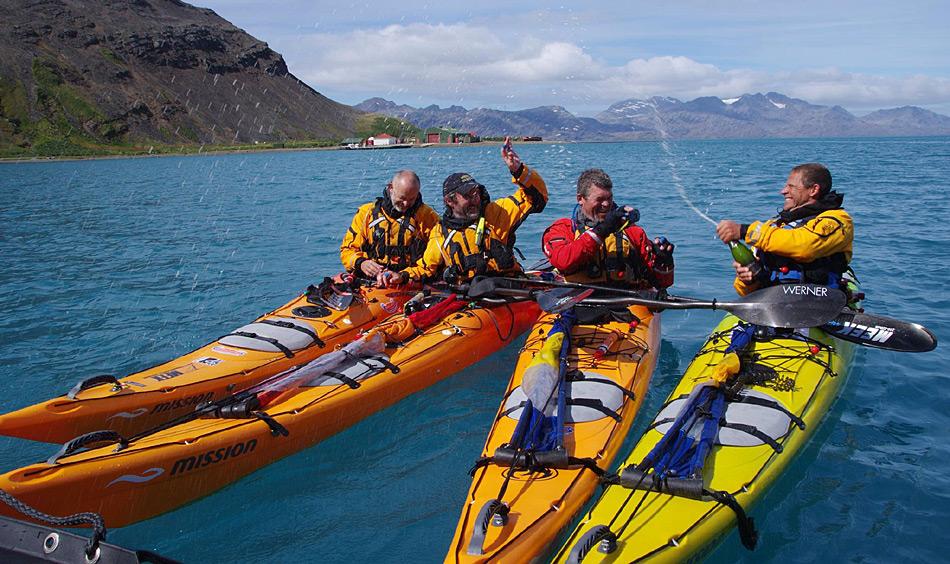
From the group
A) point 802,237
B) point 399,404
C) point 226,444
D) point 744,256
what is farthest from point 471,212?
point 226,444

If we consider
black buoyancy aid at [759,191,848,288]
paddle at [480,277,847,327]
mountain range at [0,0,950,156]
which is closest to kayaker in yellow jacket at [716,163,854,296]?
black buoyancy aid at [759,191,848,288]

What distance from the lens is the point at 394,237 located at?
27.5ft

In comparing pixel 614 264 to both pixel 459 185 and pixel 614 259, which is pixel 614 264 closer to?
pixel 614 259

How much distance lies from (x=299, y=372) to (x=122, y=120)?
98.9 metres

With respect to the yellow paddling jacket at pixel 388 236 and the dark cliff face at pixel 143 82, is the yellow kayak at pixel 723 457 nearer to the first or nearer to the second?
the yellow paddling jacket at pixel 388 236

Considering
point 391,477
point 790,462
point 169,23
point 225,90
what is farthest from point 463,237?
point 169,23

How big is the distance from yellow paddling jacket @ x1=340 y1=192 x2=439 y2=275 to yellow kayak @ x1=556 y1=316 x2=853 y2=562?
3.68 m

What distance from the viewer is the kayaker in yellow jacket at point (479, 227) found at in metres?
7.63

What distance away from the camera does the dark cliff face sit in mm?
83938

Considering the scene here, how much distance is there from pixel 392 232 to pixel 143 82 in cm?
11420

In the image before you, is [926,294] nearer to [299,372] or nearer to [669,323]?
[669,323]

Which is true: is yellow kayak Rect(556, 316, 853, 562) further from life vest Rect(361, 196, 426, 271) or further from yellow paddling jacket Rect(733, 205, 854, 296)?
life vest Rect(361, 196, 426, 271)

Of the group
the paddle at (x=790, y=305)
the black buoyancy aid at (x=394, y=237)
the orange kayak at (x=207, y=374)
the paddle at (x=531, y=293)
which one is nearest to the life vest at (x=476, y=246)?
the paddle at (x=531, y=293)

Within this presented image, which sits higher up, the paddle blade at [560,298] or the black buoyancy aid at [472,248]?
the black buoyancy aid at [472,248]
